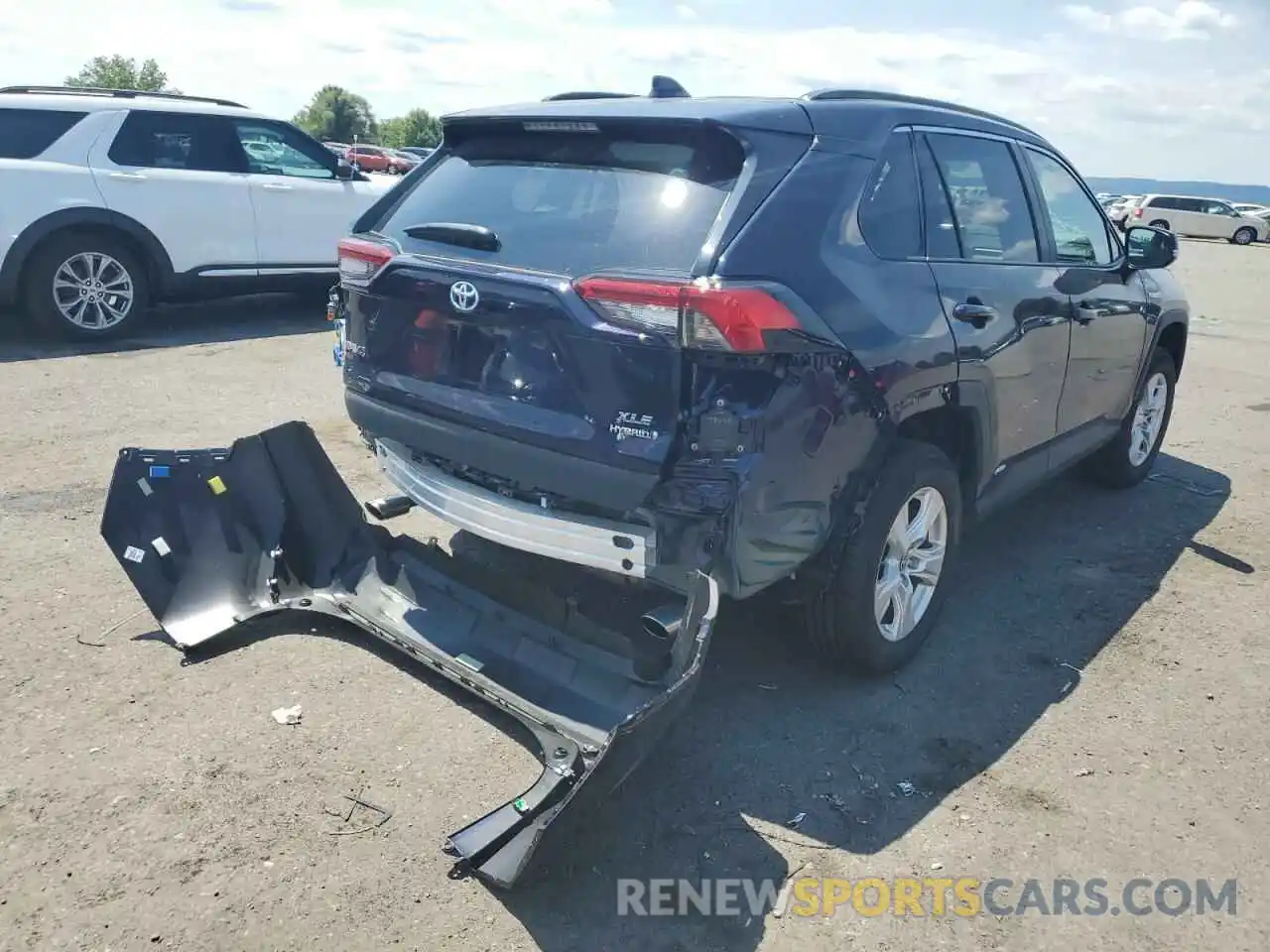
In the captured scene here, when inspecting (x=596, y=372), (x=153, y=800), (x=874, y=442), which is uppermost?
(x=596, y=372)

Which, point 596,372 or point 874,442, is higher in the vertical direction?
point 596,372

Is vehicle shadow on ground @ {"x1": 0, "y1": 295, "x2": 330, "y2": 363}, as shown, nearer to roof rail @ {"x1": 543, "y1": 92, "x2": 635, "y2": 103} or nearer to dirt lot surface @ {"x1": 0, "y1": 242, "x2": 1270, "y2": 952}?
dirt lot surface @ {"x1": 0, "y1": 242, "x2": 1270, "y2": 952}

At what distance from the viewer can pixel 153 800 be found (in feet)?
9.62

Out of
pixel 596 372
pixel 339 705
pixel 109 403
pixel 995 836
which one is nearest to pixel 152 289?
pixel 109 403

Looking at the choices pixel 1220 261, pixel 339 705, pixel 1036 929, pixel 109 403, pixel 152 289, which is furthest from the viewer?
pixel 1220 261

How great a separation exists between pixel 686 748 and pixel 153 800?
1542 mm

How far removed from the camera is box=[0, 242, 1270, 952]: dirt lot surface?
259cm

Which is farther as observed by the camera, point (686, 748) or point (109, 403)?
point (109, 403)

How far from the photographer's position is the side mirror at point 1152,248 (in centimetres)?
521

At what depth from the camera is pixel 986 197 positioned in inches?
160

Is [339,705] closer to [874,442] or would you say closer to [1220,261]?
[874,442]

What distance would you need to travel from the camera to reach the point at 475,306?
319 cm

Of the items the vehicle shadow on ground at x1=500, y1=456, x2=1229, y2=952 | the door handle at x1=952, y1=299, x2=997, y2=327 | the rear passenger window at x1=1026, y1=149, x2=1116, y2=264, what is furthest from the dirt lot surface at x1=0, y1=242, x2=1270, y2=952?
the rear passenger window at x1=1026, y1=149, x2=1116, y2=264

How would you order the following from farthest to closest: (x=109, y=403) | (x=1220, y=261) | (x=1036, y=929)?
1. (x=1220, y=261)
2. (x=109, y=403)
3. (x=1036, y=929)
